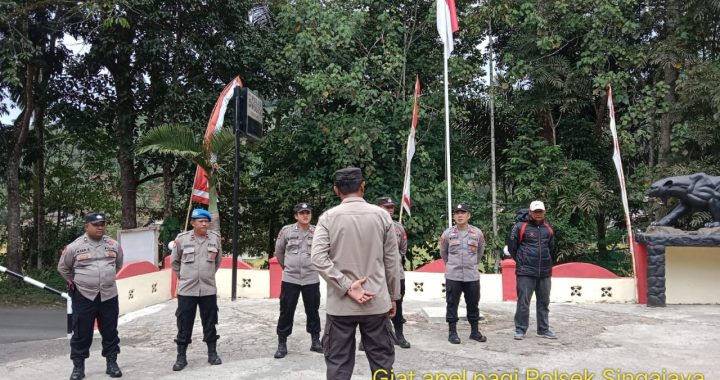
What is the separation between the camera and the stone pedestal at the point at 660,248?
8156mm

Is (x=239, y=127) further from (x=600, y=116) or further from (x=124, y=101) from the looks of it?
(x=600, y=116)

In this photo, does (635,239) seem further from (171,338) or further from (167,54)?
(167,54)

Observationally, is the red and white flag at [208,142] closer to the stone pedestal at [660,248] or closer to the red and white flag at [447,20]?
the red and white flag at [447,20]

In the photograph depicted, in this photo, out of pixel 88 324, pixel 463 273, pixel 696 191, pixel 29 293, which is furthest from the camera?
pixel 29 293

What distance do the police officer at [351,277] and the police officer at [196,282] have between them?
2084 millimetres

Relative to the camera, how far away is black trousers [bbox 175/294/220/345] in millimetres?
5133

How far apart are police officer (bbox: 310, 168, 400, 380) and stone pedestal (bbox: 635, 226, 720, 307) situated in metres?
6.30

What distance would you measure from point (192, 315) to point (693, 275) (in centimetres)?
743

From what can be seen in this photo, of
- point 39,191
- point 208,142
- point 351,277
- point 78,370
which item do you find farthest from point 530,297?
point 39,191

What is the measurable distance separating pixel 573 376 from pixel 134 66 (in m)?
11.2

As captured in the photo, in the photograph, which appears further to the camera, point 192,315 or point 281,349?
point 281,349

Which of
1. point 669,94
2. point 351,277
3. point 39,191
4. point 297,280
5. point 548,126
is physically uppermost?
point 669,94

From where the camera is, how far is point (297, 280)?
5.53 metres

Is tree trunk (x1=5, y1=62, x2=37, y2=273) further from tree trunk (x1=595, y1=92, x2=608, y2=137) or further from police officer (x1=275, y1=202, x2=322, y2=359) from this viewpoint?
tree trunk (x1=595, y1=92, x2=608, y2=137)
